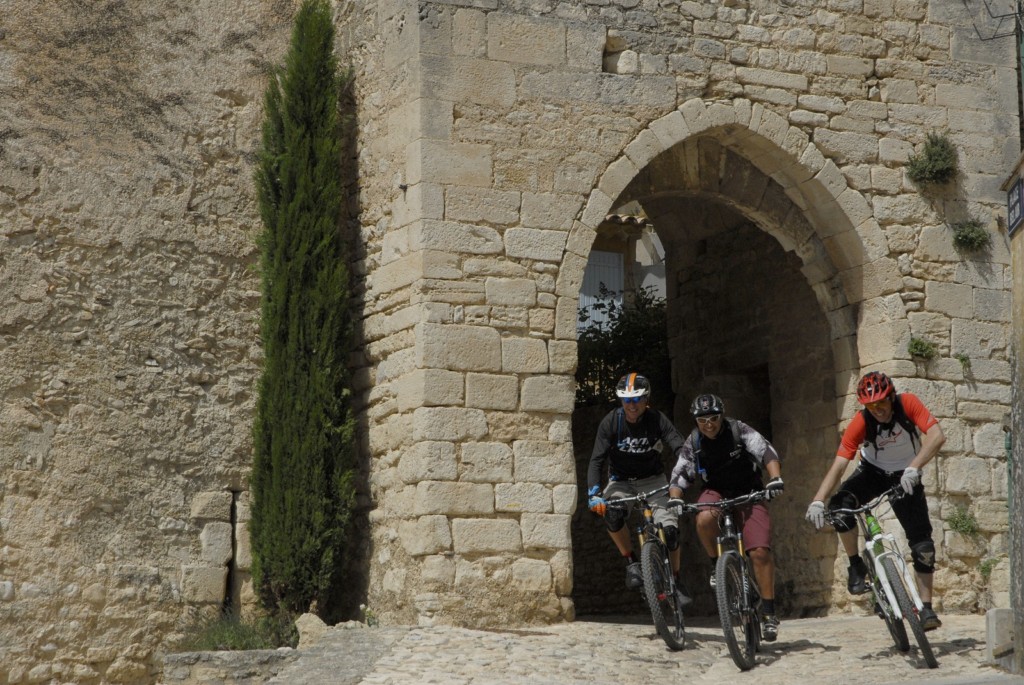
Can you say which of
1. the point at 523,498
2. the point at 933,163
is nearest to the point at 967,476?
the point at 933,163

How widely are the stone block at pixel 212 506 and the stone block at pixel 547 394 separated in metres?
2.31

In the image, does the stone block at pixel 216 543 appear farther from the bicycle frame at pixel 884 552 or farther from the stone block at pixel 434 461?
the bicycle frame at pixel 884 552

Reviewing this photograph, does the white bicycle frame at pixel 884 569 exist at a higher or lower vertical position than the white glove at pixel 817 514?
lower

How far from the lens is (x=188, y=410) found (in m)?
10.9

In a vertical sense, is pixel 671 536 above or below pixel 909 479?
below

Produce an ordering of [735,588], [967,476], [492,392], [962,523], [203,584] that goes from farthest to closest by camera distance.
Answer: [967,476]
[962,523]
[203,584]
[492,392]
[735,588]

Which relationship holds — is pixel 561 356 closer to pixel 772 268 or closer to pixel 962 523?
pixel 962 523

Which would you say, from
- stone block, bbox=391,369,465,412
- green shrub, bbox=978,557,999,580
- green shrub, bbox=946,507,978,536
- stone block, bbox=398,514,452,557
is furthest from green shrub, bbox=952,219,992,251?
stone block, bbox=398,514,452,557

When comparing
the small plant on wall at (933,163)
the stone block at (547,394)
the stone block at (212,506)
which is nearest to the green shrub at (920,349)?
the small plant on wall at (933,163)

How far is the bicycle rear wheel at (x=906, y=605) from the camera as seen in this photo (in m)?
8.23

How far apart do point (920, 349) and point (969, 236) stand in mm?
1014

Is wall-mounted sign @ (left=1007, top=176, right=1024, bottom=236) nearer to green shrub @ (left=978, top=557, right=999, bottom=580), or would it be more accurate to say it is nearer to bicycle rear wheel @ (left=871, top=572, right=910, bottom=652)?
bicycle rear wheel @ (left=871, top=572, right=910, bottom=652)

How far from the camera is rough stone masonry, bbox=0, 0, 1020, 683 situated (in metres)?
10.2

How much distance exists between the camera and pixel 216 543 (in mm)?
10805
